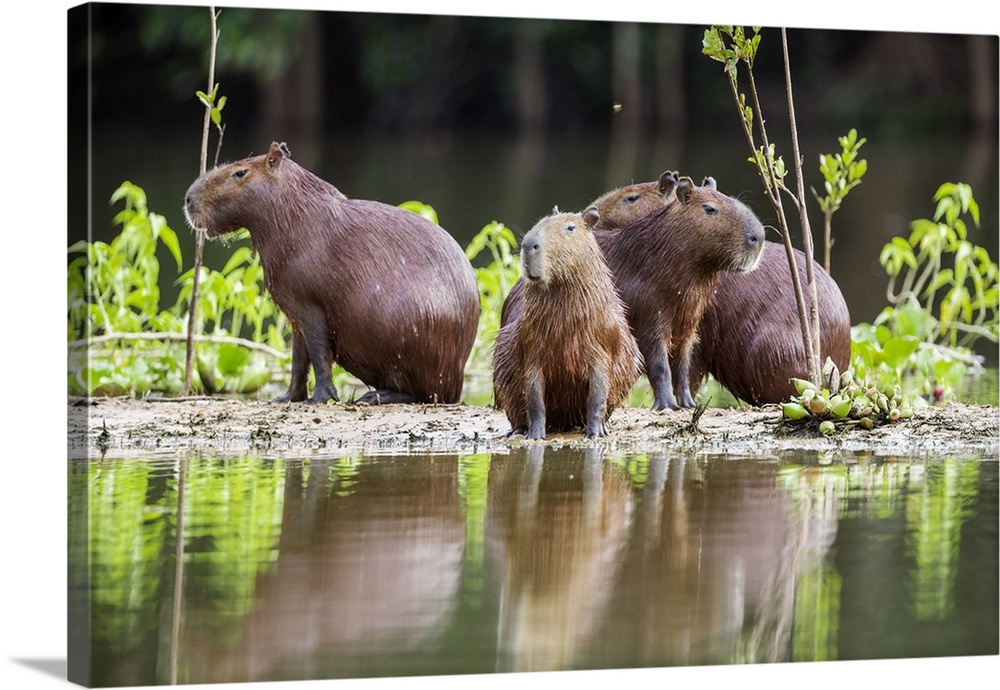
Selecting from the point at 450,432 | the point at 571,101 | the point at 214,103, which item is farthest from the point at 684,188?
the point at 214,103

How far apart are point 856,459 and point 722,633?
1.21 meters

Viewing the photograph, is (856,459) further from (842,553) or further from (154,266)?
(154,266)

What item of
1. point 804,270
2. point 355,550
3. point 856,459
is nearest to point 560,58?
point 804,270

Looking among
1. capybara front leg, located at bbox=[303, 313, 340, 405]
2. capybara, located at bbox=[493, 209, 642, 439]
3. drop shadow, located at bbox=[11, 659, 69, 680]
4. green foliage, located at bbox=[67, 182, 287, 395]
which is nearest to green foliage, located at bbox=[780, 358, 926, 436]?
capybara, located at bbox=[493, 209, 642, 439]

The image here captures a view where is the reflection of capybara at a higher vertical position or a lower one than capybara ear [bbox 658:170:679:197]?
lower

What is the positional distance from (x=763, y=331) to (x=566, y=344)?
2.91 ft

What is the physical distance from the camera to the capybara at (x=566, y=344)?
506 cm

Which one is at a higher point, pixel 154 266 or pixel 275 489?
pixel 154 266

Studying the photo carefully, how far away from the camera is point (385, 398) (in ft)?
19.1

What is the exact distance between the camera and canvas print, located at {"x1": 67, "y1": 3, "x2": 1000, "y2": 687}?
3.95m

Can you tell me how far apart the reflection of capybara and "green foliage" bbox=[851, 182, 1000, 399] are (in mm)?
729

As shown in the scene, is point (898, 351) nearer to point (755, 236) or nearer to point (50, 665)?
point (755, 236)

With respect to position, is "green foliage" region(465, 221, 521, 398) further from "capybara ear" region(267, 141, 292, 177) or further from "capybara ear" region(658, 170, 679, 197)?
"capybara ear" region(267, 141, 292, 177)

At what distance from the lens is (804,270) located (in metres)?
5.62
